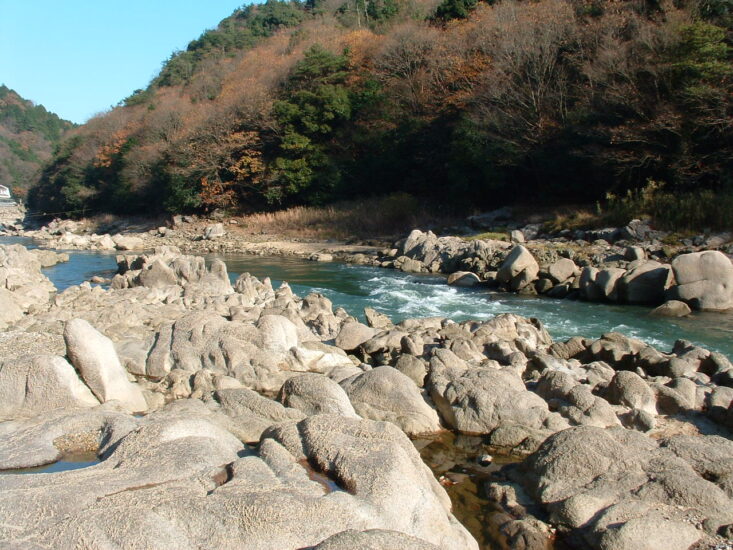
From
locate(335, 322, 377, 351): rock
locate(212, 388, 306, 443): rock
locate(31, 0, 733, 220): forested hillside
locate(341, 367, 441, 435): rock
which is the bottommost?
locate(335, 322, 377, 351): rock

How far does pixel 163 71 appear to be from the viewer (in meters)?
94.8

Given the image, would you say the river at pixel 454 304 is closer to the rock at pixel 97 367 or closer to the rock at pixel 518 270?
the rock at pixel 518 270

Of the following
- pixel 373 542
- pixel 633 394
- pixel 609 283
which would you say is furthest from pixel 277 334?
pixel 609 283

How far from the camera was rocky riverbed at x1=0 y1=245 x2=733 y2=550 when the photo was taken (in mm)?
4906

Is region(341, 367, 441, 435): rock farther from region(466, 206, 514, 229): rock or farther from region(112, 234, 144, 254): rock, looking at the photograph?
region(112, 234, 144, 254): rock

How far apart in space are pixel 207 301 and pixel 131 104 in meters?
72.8

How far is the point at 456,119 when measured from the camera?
3944 cm

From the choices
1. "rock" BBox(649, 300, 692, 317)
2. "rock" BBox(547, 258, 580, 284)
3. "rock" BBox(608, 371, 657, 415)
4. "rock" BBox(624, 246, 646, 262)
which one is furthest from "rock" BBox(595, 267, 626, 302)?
"rock" BBox(608, 371, 657, 415)

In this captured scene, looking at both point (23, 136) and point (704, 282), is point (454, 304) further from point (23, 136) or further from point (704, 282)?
point (23, 136)

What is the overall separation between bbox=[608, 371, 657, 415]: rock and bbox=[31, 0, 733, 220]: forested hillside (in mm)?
20297

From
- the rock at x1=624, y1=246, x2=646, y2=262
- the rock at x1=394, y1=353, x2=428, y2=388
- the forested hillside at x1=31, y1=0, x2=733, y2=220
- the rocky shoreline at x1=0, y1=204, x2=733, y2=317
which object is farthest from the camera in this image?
the forested hillside at x1=31, y1=0, x2=733, y2=220

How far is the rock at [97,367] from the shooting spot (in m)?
8.52

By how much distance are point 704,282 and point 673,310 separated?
152 cm

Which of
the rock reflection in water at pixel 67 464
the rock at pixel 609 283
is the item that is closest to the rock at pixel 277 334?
the rock reflection in water at pixel 67 464
